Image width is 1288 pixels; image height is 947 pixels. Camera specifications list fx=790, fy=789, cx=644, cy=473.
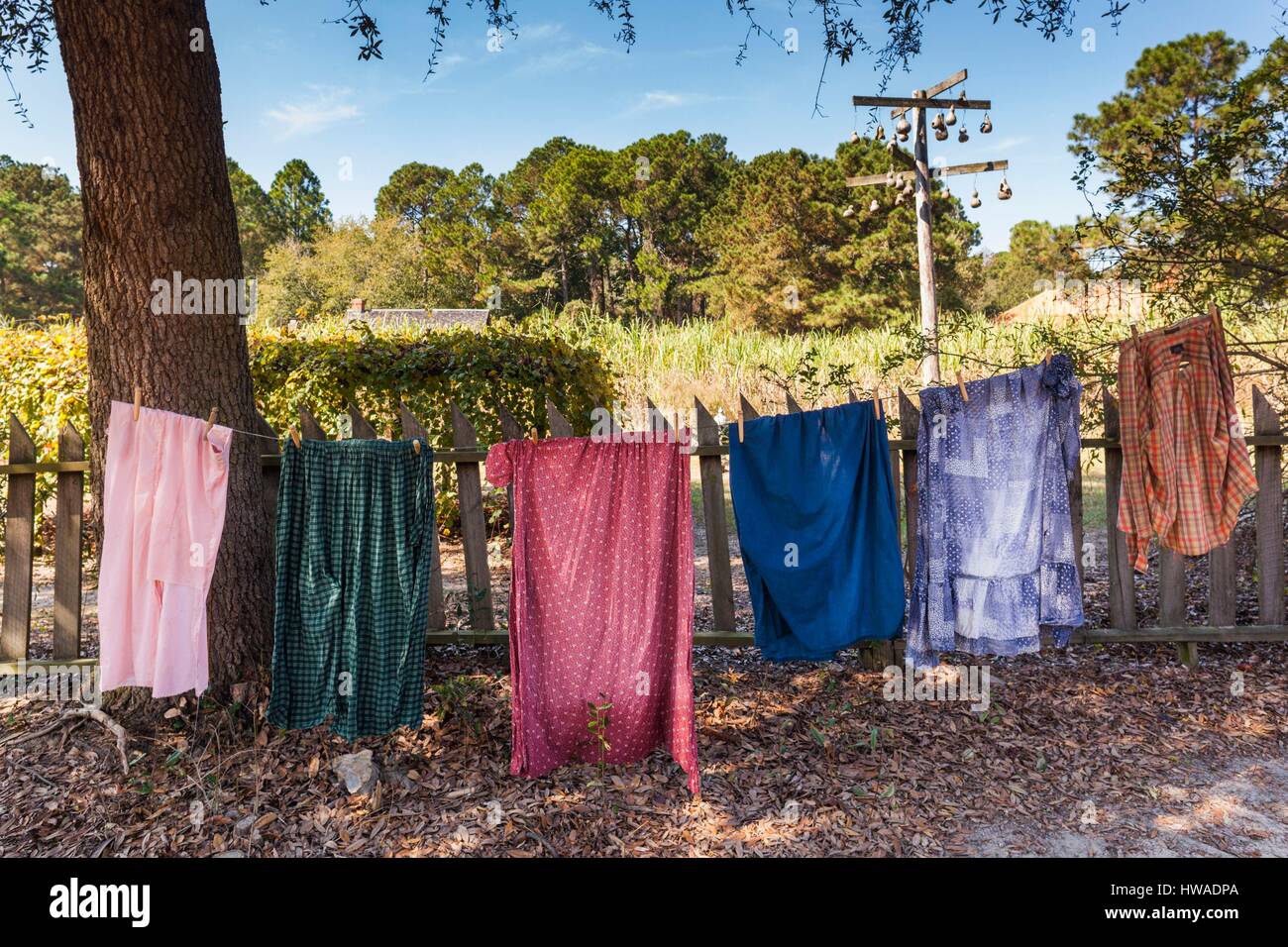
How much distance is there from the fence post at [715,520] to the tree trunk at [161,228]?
216 centimetres

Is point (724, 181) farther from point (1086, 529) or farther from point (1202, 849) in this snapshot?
point (1202, 849)

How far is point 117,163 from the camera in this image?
130 inches

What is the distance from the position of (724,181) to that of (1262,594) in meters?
40.2

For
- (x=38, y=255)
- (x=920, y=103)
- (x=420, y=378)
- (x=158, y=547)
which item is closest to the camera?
(x=158, y=547)

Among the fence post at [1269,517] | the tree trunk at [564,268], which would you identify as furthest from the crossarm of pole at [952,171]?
the tree trunk at [564,268]

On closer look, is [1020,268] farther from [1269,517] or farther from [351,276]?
[1269,517]

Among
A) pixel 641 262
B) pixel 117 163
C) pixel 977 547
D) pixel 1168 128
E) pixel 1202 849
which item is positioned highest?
pixel 641 262

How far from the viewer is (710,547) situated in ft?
13.3

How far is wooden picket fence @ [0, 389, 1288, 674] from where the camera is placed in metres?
3.97

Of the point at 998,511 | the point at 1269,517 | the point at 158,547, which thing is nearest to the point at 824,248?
the point at 1269,517

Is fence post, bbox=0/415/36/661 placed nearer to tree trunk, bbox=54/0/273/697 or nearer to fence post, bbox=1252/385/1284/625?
tree trunk, bbox=54/0/273/697

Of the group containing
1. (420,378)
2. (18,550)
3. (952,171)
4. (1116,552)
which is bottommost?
(1116,552)

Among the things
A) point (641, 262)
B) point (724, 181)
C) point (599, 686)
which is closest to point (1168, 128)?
point (599, 686)

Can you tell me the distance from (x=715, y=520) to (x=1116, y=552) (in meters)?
2.24
